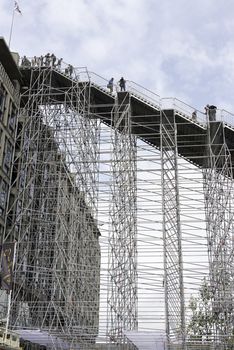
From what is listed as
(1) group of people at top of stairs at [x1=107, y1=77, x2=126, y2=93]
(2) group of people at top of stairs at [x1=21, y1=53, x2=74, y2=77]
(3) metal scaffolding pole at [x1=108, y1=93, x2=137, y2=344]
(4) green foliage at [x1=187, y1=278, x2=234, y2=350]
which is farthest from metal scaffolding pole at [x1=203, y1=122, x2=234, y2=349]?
(2) group of people at top of stairs at [x1=21, y1=53, x2=74, y2=77]

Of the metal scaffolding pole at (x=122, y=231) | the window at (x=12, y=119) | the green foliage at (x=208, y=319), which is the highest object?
the window at (x=12, y=119)

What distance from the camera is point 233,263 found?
101 ft

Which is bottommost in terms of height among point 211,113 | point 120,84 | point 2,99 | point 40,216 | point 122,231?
point 122,231

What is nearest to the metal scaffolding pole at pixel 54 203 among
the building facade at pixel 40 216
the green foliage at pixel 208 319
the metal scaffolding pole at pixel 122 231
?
the building facade at pixel 40 216

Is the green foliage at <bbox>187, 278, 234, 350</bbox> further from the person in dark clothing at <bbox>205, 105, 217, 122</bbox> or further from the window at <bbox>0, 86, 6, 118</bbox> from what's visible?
the window at <bbox>0, 86, 6, 118</bbox>

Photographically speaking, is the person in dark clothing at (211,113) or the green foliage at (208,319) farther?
the person in dark clothing at (211,113)

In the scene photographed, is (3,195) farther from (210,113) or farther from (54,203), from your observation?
(210,113)

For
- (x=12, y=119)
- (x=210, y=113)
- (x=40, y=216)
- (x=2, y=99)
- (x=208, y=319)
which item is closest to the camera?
(x=208, y=319)

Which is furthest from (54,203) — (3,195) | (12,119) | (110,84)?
(110,84)

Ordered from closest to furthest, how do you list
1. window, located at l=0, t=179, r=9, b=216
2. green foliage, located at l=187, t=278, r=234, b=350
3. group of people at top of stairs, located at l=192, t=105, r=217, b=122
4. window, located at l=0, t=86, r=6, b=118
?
green foliage, located at l=187, t=278, r=234, b=350 < window, located at l=0, t=179, r=9, b=216 < window, located at l=0, t=86, r=6, b=118 < group of people at top of stairs, located at l=192, t=105, r=217, b=122

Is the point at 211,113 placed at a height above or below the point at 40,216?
above

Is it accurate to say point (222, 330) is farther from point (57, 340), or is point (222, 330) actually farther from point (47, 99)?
point (47, 99)

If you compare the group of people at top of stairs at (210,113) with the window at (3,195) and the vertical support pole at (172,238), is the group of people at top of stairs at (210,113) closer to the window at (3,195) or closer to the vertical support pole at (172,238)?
the vertical support pole at (172,238)

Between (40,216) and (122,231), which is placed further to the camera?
(40,216)
